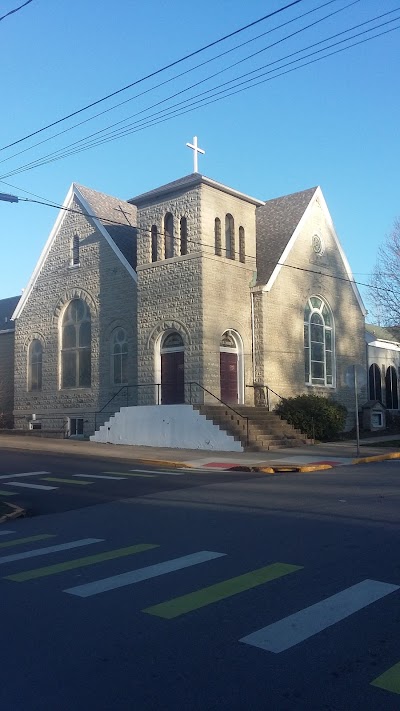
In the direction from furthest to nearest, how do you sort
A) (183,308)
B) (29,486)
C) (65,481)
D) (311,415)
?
(311,415) → (183,308) → (65,481) → (29,486)

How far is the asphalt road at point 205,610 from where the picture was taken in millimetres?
4238

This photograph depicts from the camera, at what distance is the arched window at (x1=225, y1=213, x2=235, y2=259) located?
27.0m

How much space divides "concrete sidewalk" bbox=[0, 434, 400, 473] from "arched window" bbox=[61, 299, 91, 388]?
12.9ft

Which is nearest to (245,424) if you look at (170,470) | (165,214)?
(170,470)

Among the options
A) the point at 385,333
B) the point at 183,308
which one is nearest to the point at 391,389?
the point at 385,333

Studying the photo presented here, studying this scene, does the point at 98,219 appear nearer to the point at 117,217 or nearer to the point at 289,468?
the point at 117,217

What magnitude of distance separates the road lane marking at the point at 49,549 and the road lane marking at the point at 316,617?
3.90 m

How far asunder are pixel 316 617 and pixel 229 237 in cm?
2270

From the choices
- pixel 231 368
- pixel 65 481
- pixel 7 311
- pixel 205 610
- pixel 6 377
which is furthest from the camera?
pixel 7 311

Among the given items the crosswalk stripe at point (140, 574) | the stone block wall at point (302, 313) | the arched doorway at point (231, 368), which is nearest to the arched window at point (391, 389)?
the stone block wall at point (302, 313)

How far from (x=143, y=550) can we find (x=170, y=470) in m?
10.6

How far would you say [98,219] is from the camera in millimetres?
30094

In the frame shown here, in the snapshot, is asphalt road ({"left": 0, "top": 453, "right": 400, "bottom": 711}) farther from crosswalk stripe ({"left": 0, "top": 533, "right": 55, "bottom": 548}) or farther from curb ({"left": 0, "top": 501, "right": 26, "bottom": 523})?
curb ({"left": 0, "top": 501, "right": 26, "bottom": 523})

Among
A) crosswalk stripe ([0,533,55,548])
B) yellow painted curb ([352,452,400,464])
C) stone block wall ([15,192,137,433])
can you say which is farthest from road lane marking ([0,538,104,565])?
stone block wall ([15,192,137,433])
